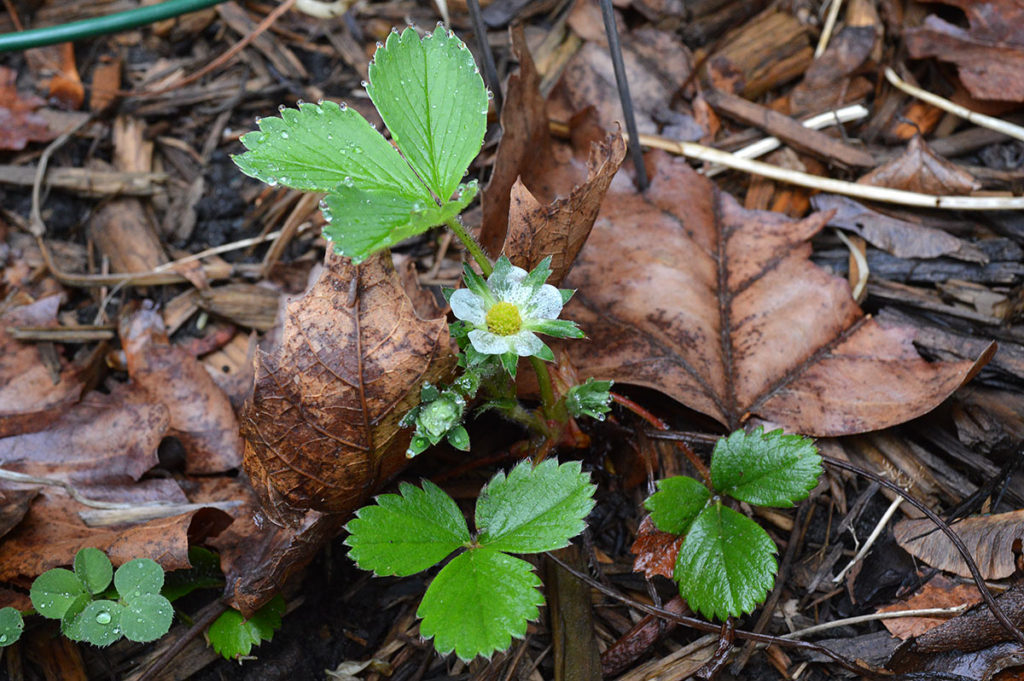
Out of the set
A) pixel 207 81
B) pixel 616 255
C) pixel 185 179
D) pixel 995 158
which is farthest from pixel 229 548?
pixel 995 158

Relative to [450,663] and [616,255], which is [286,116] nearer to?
[616,255]

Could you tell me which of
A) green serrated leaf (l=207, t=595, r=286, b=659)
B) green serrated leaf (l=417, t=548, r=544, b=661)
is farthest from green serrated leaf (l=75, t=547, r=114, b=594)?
green serrated leaf (l=417, t=548, r=544, b=661)

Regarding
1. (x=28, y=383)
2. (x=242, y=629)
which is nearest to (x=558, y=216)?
(x=242, y=629)

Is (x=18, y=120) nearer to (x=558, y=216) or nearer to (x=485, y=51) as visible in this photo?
(x=485, y=51)

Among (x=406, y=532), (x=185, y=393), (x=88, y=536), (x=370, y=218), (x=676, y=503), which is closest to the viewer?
(x=370, y=218)

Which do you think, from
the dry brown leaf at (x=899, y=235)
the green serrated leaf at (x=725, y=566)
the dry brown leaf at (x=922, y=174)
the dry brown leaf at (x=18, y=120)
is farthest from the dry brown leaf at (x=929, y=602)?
the dry brown leaf at (x=18, y=120)

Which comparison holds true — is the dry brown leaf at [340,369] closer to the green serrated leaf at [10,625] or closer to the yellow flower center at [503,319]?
the yellow flower center at [503,319]

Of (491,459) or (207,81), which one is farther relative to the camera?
(207,81)
